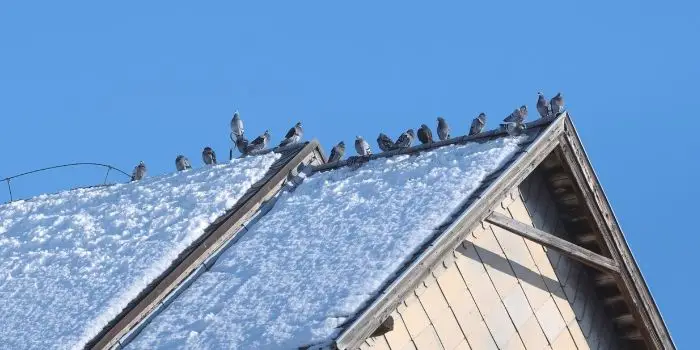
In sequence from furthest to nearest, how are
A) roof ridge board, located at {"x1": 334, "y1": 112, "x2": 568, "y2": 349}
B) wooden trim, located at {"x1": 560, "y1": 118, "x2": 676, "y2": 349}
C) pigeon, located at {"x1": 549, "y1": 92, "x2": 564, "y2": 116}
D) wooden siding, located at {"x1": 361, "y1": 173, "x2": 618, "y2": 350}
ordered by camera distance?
pigeon, located at {"x1": 549, "y1": 92, "x2": 564, "y2": 116}, wooden trim, located at {"x1": 560, "y1": 118, "x2": 676, "y2": 349}, wooden siding, located at {"x1": 361, "y1": 173, "x2": 618, "y2": 350}, roof ridge board, located at {"x1": 334, "y1": 112, "x2": 568, "y2": 349}

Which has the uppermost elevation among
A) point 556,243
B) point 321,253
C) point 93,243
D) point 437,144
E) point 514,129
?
point 93,243

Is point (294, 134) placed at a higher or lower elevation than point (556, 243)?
higher

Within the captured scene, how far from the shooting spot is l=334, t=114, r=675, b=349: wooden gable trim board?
16.0m

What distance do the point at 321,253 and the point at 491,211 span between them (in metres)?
1.82

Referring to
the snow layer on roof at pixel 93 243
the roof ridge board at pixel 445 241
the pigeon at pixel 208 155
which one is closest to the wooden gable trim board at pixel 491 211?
the roof ridge board at pixel 445 241

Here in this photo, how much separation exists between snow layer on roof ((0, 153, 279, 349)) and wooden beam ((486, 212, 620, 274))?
3.57 metres

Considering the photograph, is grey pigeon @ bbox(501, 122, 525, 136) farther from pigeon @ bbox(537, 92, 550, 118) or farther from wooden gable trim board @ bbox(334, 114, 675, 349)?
pigeon @ bbox(537, 92, 550, 118)

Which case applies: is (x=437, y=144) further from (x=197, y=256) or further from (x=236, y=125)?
(x=236, y=125)

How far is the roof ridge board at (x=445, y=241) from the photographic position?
1586 centimetres

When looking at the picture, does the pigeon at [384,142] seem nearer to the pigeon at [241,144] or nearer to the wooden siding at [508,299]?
the pigeon at [241,144]

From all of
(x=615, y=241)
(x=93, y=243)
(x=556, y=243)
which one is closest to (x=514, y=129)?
(x=556, y=243)

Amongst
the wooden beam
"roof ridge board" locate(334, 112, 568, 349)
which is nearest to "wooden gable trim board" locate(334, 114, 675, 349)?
"roof ridge board" locate(334, 112, 568, 349)

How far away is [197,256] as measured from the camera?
18.9 m

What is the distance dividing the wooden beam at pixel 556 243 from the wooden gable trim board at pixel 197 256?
124 inches
